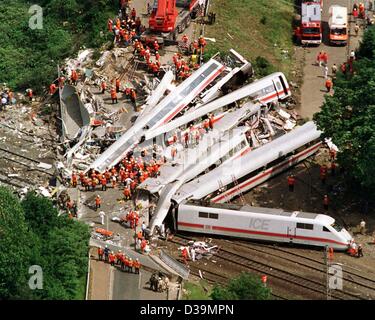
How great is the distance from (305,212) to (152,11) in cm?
2158

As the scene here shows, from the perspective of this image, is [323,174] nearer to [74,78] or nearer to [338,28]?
[74,78]

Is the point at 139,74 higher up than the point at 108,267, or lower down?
higher up

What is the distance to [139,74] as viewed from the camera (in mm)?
104562

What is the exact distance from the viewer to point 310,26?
4476 inches

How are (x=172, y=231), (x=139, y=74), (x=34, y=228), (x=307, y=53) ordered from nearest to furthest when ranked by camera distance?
(x=34, y=228)
(x=172, y=231)
(x=139, y=74)
(x=307, y=53)

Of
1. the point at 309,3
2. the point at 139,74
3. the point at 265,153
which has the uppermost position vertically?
the point at 309,3

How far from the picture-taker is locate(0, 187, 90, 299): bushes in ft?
264

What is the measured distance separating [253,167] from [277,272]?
9.98 m

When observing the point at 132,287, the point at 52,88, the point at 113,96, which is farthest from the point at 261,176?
the point at 52,88

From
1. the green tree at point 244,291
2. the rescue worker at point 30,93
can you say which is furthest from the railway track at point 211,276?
the rescue worker at point 30,93

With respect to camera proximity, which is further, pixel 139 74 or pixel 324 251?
pixel 139 74

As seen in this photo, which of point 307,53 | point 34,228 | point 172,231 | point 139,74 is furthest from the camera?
point 307,53
